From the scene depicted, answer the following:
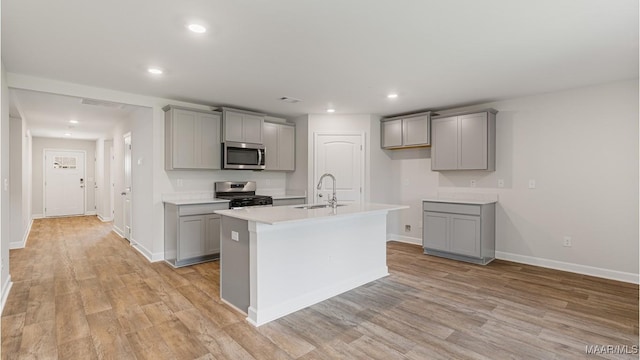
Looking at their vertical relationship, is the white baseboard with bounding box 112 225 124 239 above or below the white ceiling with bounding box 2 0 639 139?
below

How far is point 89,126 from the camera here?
6.98 meters

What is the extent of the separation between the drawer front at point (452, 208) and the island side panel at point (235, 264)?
3.21 meters

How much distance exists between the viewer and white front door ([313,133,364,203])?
228 inches

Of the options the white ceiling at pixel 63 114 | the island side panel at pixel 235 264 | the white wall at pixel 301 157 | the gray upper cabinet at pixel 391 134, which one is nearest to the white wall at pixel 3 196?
the white ceiling at pixel 63 114

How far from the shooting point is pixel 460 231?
4652mm

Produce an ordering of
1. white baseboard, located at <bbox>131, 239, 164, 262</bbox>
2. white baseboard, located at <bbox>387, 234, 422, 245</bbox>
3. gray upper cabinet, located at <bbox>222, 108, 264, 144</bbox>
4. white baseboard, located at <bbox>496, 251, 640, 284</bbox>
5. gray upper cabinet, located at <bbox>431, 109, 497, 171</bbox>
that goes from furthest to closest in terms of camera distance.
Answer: white baseboard, located at <bbox>387, 234, 422, 245</bbox>
gray upper cabinet, located at <bbox>222, 108, 264, 144</bbox>
gray upper cabinet, located at <bbox>431, 109, 497, 171</bbox>
white baseboard, located at <bbox>131, 239, 164, 262</bbox>
white baseboard, located at <bbox>496, 251, 640, 284</bbox>

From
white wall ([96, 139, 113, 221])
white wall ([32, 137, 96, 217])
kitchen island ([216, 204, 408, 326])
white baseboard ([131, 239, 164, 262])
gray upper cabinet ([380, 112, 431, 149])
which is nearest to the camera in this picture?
kitchen island ([216, 204, 408, 326])

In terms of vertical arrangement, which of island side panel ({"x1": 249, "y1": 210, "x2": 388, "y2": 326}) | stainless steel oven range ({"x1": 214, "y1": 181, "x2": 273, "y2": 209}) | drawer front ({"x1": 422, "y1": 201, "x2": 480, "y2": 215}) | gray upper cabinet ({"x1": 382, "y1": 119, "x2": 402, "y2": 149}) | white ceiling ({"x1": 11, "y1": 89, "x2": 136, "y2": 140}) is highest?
white ceiling ({"x1": 11, "y1": 89, "x2": 136, "y2": 140})

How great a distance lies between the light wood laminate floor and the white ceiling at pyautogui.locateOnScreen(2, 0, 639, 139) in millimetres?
2374

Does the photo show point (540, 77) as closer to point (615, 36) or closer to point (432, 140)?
point (615, 36)

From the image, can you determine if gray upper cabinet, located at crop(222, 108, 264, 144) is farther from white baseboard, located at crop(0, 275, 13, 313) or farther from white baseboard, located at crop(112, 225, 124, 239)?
white baseboard, located at crop(112, 225, 124, 239)

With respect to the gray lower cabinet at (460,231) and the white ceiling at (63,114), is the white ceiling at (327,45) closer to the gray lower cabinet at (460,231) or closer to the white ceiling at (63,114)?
the white ceiling at (63,114)

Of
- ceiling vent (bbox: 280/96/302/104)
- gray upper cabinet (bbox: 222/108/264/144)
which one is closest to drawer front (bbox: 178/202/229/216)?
gray upper cabinet (bbox: 222/108/264/144)

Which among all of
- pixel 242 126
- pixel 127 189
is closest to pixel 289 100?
pixel 242 126
